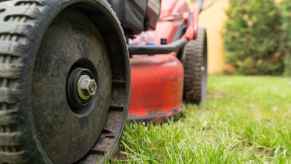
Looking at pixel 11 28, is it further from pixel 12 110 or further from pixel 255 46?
pixel 255 46

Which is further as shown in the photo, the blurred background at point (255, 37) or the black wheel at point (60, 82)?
the blurred background at point (255, 37)

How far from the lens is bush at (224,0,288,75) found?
7465 mm

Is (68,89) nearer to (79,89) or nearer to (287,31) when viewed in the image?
(79,89)

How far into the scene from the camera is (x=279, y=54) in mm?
7520

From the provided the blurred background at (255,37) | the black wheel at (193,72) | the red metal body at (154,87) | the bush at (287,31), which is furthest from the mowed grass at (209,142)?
the blurred background at (255,37)

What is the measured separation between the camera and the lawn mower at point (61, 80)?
774 mm

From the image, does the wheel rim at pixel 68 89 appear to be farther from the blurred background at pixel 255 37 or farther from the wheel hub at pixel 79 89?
the blurred background at pixel 255 37

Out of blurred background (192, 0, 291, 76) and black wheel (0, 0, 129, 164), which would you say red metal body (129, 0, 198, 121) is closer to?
black wheel (0, 0, 129, 164)

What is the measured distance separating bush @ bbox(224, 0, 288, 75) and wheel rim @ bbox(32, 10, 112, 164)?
22.1ft

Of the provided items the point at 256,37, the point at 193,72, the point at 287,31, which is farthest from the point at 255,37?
the point at 193,72

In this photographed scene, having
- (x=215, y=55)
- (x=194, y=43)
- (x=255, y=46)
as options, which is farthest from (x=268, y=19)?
(x=194, y=43)

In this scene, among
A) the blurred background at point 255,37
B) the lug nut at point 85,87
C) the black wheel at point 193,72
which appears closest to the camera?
the lug nut at point 85,87

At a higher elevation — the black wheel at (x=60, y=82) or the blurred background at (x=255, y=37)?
the blurred background at (x=255, y=37)

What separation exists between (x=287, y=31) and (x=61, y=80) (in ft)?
21.9
